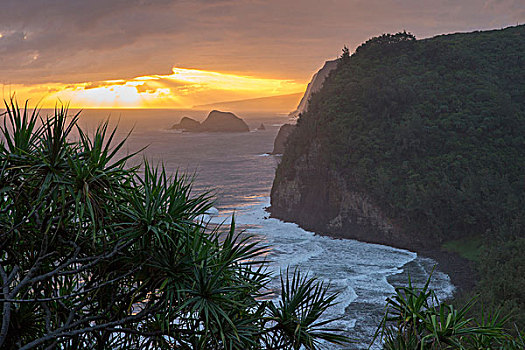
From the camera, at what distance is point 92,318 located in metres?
6.68

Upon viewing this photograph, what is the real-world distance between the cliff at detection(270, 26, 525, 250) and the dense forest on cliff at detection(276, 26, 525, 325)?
0.10 meters

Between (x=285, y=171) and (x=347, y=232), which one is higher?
(x=285, y=171)

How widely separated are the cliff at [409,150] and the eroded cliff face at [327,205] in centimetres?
10

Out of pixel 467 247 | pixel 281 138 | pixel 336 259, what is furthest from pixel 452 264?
pixel 281 138

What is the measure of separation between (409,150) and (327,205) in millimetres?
8850

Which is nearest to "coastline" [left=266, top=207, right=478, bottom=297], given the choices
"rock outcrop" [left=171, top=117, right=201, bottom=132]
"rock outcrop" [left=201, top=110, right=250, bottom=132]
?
"rock outcrop" [left=201, top=110, right=250, bottom=132]

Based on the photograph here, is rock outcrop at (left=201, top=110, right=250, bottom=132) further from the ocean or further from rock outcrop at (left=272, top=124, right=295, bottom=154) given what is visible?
the ocean

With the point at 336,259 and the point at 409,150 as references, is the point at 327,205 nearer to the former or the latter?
the point at 409,150

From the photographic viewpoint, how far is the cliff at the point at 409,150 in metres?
41.3

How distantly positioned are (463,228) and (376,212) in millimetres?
6752

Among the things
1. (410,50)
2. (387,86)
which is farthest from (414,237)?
(410,50)

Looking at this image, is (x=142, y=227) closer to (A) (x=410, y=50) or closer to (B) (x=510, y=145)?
(B) (x=510, y=145)

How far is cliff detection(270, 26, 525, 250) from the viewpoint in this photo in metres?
41.3

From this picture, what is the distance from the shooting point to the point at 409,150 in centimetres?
4703
